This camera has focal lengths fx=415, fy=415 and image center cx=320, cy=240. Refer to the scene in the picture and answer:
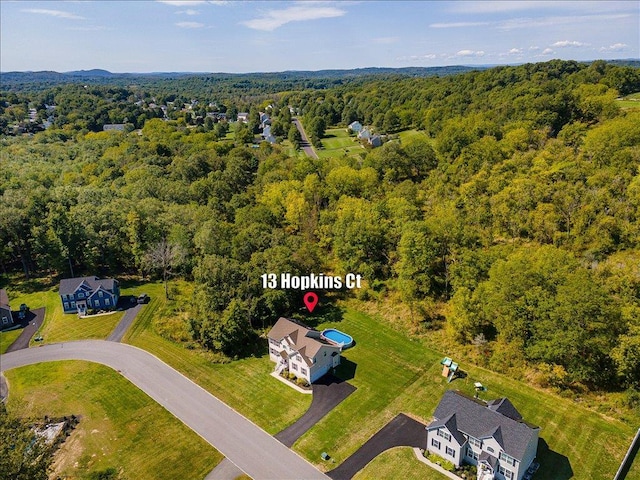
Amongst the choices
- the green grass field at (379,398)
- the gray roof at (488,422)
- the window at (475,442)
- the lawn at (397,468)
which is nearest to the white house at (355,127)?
the green grass field at (379,398)

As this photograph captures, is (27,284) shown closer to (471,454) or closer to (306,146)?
(471,454)

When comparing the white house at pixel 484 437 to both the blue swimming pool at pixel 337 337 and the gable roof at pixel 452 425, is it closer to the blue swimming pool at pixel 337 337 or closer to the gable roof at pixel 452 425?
the gable roof at pixel 452 425

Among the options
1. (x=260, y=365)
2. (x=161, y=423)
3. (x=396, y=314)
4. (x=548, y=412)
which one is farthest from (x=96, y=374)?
(x=548, y=412)

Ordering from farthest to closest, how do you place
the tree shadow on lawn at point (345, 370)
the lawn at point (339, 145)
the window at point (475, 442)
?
the lawn at point (339, 145) < the tree shadow on lawn at point (345, 370) < the window at point (475, 442)

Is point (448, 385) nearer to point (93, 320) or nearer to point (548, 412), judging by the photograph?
point (548, 412)

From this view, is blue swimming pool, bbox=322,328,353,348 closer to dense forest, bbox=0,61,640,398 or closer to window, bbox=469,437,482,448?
dense forest, bbox=0,61,640,398
